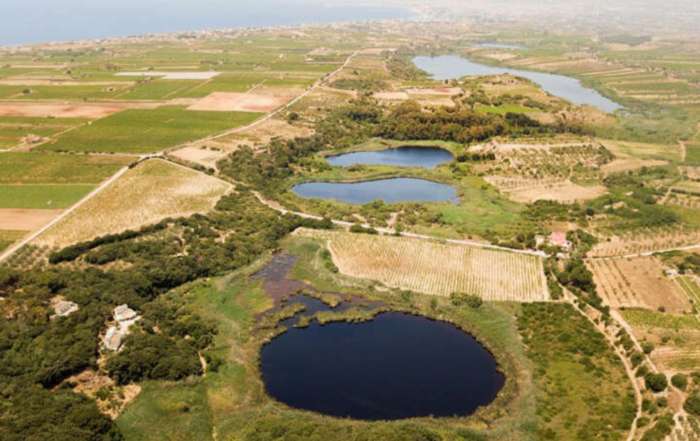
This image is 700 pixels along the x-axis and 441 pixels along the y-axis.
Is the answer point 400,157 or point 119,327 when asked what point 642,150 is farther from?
point 119,327

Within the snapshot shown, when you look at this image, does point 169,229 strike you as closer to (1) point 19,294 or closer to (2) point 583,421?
(1) point 19,294

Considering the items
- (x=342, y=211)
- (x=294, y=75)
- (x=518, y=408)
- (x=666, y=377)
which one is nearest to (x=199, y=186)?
(x=342, y=211)

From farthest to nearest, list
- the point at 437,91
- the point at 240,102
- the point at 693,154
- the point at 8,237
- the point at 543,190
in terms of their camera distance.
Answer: the point at 437,91, the point at 240,102, the point at 693,154, the point at 543,190, the point at 8,237

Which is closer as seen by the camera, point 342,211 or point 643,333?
point 643,333

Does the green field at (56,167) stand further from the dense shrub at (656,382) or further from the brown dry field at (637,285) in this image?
the dense shrub at (656,382)

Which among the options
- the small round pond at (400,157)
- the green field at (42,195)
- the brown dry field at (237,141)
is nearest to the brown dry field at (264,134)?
the brown dry field at (237,141)

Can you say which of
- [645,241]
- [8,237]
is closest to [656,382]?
[645,241]
